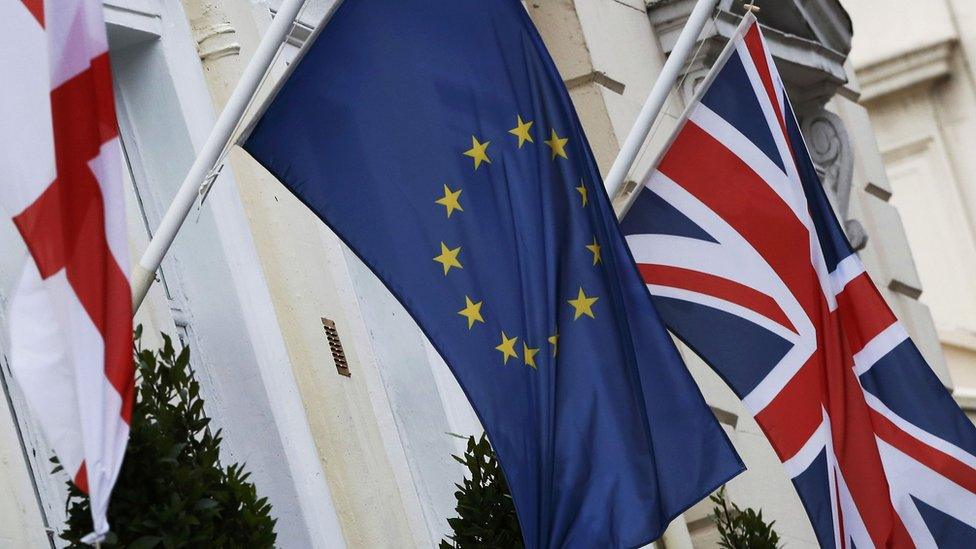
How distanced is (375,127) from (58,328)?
59.2 inches

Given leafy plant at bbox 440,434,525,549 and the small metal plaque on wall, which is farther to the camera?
the small metal plaque on wall

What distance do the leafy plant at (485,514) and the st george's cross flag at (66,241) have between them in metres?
2.27

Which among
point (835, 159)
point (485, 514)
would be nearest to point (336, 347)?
point (485, 514)

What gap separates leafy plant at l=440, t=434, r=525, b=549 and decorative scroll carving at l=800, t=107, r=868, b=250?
7.04 m

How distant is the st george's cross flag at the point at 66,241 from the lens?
5078 millimetres

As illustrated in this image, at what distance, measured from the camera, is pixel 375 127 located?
20.7ft

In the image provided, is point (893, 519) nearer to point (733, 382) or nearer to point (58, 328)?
point (733, 382)

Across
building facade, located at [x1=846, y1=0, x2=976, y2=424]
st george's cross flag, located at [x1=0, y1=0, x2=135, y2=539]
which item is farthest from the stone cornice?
st george's cross flag, located at [x1=0, y1=0, x2=135, y2=539]

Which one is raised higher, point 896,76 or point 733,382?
point 896,76

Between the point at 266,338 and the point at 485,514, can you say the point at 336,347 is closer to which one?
the point at 266,338

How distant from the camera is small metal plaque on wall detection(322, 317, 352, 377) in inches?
338

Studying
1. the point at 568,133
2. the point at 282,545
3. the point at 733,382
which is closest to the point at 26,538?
the point at 282,545

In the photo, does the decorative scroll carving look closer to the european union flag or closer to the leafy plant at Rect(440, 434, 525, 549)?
the leafy plant at Rect(440, 434, 525, 549)

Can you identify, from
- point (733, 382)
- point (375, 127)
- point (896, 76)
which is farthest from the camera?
point (896, 76)
